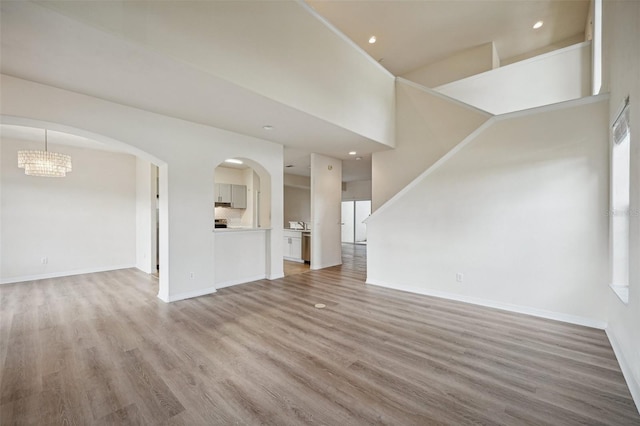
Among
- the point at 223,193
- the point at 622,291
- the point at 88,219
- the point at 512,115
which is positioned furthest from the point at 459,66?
the point at 88,219

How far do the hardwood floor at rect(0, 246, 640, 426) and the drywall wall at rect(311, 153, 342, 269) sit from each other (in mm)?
2548

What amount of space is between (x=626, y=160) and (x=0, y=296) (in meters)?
8.54

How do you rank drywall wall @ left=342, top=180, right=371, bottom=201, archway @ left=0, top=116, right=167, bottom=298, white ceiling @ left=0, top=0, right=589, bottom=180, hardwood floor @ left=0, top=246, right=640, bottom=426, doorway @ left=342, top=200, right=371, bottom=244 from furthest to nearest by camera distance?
doorway @ left=342, top=200, right=371, bottom=244 < drywall wall @ left=342, top=180, right=371, bottom=201 < archway @ left=0, top=116, right=167, bottom=298 < white ceiling @ left=0, top=0, right=589, bottom=180 < hardwood floor @ left=0, top=246, right=640, bottom=426

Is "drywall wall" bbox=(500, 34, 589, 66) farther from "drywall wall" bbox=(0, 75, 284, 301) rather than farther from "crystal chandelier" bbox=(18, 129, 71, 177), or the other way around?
"crystal chandelier" bbox=(18, 129, 71, 177)

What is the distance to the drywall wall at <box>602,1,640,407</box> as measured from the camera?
6.25ft

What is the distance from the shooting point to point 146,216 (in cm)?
598

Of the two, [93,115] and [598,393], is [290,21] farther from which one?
[598,393]

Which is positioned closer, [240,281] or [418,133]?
[240,281]

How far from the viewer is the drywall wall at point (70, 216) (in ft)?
16.3

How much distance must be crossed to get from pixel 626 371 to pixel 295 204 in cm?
1028

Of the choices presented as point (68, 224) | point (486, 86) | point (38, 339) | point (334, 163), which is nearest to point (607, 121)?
point (486, 86)

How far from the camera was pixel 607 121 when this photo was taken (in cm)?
298

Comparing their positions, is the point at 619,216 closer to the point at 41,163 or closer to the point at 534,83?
the point at 534,83

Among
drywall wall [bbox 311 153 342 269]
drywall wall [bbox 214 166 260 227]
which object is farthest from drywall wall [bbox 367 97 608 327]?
drywall wall [bbox 214 166 260 227]
